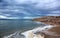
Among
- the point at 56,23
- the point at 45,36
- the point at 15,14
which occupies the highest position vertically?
the point at 15,14

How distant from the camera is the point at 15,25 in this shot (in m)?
2.09

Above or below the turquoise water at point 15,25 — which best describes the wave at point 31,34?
below

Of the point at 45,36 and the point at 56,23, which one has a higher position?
the point at 56,23

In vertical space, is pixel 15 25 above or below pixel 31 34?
above

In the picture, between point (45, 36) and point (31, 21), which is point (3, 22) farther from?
point (45, 36)

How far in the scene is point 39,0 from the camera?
2.06m

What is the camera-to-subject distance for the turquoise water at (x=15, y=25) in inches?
81.3

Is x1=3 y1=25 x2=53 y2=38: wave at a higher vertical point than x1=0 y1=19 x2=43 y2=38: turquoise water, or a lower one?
lower

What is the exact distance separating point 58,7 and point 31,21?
18.7 inches

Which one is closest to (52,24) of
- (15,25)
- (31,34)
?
(31,34)

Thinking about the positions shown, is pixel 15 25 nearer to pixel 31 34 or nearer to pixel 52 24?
pixel 31 34

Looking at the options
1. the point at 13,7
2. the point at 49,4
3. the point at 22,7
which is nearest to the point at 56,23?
the point at 49,4

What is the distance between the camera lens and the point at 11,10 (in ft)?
6.83

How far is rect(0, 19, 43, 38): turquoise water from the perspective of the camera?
2.06 metres
